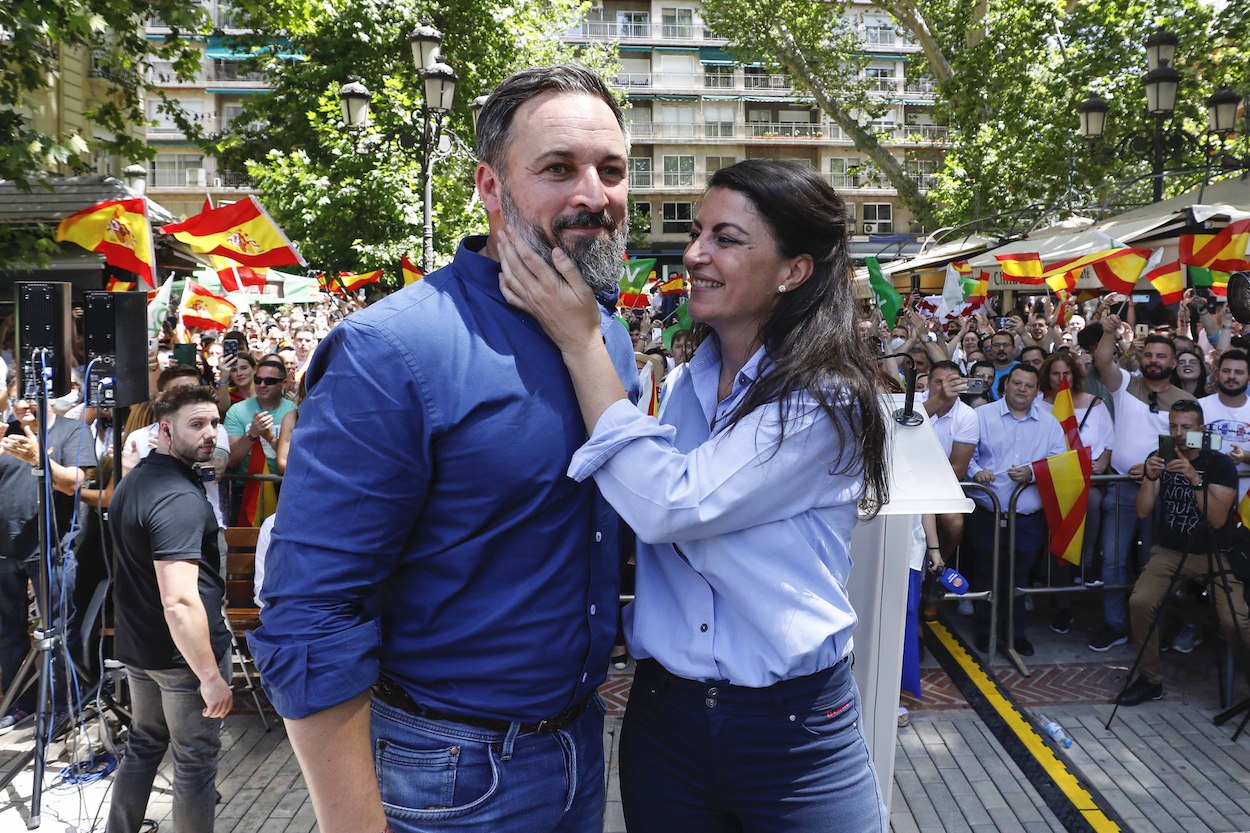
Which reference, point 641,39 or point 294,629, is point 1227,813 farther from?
point 641,39

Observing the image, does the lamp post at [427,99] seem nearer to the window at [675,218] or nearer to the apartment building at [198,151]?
the apartment building at [198,151]

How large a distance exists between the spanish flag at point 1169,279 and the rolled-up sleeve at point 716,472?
9969 mm

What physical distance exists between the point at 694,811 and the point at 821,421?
0.81 m

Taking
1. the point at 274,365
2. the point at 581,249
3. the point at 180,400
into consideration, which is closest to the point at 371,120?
the point at 274,365

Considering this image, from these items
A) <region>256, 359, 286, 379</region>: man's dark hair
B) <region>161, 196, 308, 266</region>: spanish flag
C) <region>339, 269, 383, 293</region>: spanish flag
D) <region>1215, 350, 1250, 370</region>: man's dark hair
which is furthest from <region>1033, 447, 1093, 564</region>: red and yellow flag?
<region>339, 269, 383, 293</region>: spanish flag

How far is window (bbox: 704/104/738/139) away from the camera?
2323 inches

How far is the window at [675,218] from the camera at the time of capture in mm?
59244

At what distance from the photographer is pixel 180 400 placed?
13.9ft

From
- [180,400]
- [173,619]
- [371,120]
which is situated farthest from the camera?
[371,120]

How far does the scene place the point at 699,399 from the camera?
7.36 feet

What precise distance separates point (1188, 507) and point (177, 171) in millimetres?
58510

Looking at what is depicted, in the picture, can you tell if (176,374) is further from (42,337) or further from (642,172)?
(642,172)

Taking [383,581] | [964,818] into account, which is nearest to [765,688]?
[383,581]

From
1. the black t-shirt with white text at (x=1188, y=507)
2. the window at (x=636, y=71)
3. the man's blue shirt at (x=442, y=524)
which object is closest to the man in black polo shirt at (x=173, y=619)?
the man's blue shirt at (x=442, y=524)
